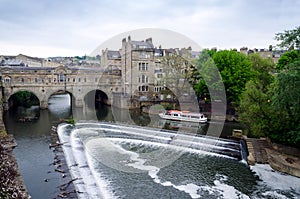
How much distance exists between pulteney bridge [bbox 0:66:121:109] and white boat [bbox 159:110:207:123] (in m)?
17.4

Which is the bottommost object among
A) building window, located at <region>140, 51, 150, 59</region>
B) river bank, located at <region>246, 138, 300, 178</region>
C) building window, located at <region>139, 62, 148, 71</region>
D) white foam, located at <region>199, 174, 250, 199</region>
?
white foam, located at <region>199, 174, 250, 199</region>

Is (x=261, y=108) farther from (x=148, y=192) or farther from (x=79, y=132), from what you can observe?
(x=79, y=132)

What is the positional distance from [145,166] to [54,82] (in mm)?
33775

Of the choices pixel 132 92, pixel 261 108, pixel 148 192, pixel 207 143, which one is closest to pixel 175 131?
pixel 207 143

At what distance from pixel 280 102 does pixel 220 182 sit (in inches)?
316

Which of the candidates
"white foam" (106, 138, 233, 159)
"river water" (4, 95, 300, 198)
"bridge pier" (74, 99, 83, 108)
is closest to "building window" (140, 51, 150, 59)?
"bridge pier" (74, 99, 83, 108)

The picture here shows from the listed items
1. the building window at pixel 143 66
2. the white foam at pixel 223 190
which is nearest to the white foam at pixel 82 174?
the white foam at pixel 223 190

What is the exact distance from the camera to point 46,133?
1253 inches

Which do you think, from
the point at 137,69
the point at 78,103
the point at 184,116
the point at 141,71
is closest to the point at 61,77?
the point at 78,103

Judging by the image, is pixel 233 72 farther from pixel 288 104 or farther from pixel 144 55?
pixel 288 104

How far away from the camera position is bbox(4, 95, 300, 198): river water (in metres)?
17.5

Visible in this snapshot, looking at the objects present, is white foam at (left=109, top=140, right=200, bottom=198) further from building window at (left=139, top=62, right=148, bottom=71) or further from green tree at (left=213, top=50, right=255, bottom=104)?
building window at (left=139, top=62, right=148, bottom=71)

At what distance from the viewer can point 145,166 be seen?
21531mm

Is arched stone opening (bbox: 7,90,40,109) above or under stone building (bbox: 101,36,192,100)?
under
